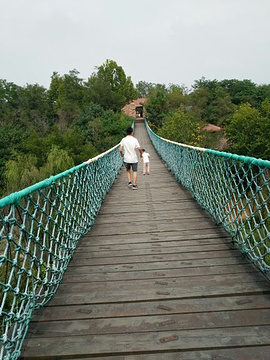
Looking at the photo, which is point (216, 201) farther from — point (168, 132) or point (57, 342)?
point (168, 132)

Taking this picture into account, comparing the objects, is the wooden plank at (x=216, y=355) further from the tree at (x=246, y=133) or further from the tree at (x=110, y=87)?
the tree at (x=110, y=87)

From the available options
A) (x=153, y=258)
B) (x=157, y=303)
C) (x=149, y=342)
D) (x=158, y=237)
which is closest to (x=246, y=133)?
(x=158, y=237)

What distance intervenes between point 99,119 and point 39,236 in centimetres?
2796

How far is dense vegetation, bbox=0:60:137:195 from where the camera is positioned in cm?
1447

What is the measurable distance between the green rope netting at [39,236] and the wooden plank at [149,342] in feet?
0.55

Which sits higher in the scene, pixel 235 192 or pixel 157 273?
pixel 235 192

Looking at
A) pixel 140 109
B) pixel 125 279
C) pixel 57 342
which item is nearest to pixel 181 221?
pixel 125 279

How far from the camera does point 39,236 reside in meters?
1.87

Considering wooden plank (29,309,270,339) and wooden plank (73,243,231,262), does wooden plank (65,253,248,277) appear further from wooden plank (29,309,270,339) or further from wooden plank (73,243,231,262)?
wooden plank (29,309,270,339)

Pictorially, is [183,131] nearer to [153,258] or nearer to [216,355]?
[153,258]

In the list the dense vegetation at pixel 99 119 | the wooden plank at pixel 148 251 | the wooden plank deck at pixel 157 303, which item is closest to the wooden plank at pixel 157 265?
the wooden plank deck at pixel 157 303

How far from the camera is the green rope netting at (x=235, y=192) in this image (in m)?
1.95

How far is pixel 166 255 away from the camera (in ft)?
7.42

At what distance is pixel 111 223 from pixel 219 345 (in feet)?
6.55
